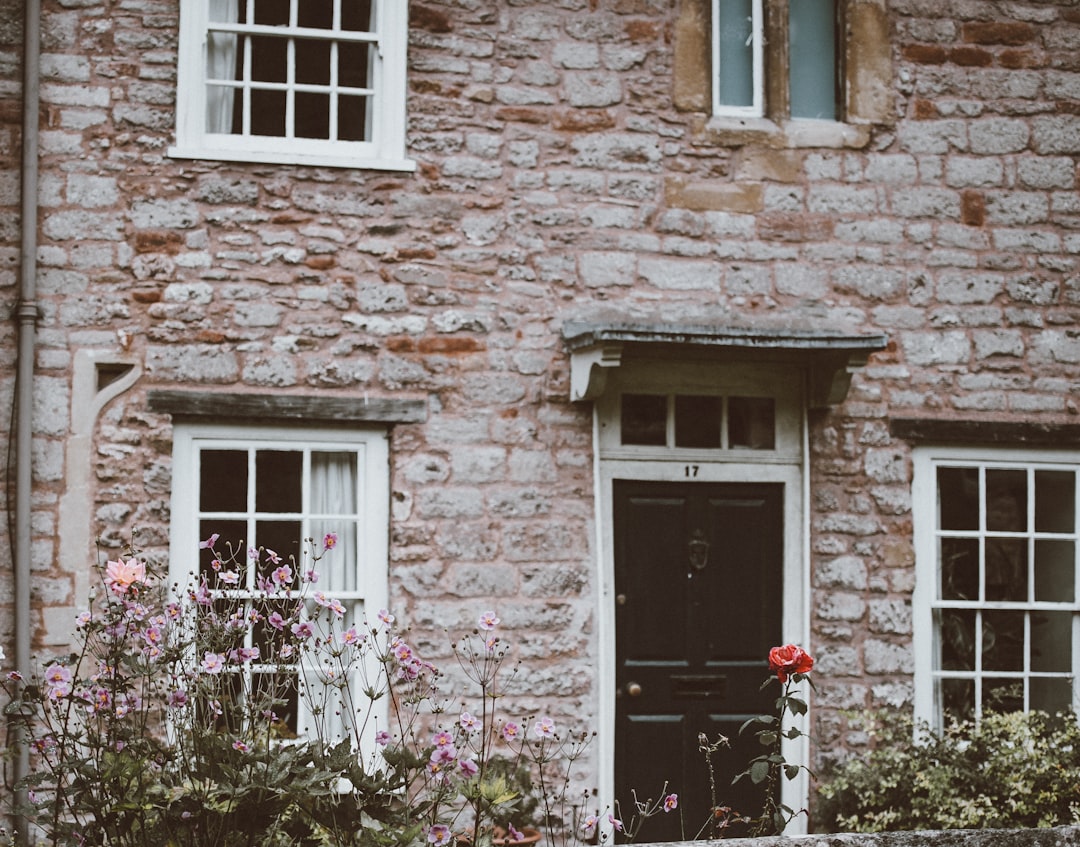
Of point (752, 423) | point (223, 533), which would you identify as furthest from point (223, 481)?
point (752, 423)

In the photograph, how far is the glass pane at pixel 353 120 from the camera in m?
6.52

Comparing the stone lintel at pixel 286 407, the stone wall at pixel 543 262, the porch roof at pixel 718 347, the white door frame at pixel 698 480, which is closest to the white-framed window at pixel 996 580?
the stone wall at pixel 543 262

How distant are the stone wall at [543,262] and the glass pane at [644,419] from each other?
10.0 inches

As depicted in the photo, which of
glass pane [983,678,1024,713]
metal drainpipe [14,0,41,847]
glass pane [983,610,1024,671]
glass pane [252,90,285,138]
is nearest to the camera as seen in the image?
metal drainpipe [14,0,41,847]

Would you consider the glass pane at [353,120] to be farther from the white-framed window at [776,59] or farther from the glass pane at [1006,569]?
the glass pane at [1006,569]

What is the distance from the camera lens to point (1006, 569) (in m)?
6.92

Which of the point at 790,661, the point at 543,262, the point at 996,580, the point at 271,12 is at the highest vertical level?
the point at 271,12

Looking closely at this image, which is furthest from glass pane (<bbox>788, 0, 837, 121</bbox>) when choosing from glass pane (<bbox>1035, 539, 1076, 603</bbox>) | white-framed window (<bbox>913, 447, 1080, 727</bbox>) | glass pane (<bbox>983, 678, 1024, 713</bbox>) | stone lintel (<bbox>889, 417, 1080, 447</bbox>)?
glass pane (<bbox>983, 678, 1024, 713</bbox>)

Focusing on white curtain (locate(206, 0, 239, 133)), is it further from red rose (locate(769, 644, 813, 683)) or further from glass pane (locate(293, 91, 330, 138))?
red rose (locate(769, 644, 813, 683))

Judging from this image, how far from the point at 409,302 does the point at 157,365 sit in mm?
1359

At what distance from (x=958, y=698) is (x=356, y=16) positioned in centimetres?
519

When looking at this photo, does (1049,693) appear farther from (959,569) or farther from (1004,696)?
(959,569)

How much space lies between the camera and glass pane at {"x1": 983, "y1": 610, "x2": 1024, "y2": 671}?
6.85 meters

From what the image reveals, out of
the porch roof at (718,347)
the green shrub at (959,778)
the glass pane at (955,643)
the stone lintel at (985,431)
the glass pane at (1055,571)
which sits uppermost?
the porch roof at (718,347)
